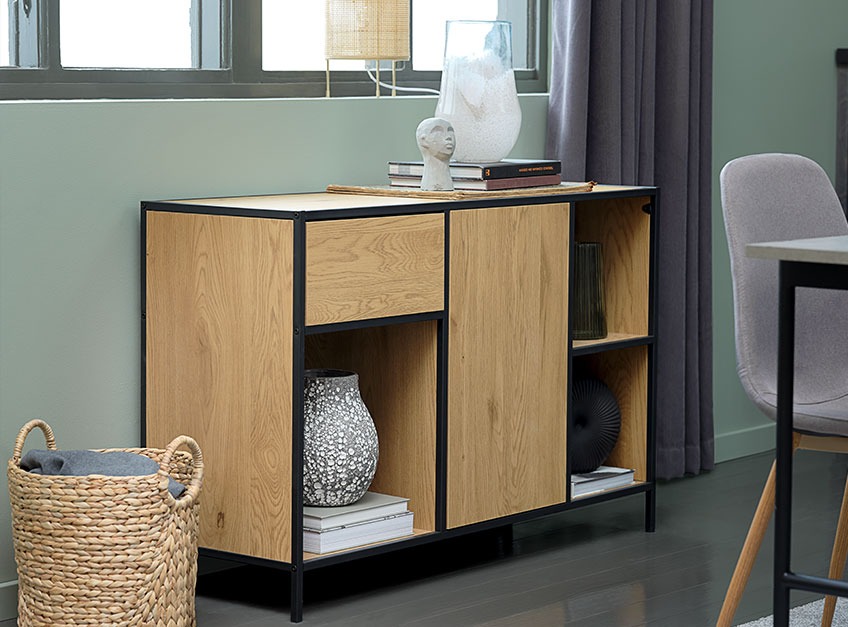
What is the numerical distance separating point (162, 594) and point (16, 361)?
0.53m

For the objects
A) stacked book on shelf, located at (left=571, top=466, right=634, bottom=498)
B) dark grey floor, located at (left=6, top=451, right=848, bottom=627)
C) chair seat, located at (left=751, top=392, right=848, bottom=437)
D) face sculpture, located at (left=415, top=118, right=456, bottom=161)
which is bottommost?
dark grey floor, located at (left=6, top=451, right=848, bottom=627)

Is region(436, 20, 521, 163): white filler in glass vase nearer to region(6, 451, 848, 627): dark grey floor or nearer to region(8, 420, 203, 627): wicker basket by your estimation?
region(6, 451, 848, 627): dark grey floor

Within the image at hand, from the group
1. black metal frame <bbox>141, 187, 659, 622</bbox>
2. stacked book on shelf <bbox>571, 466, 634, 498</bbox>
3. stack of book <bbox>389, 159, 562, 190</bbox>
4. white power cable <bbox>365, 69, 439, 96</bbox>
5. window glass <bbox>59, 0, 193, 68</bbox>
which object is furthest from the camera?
white power cable <bbox>365, 69, 439, 96</bbox>

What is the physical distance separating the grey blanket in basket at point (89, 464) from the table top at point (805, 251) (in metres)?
1.10

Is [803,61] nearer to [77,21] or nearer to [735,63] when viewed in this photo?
[735,63]

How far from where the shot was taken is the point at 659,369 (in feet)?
12.4

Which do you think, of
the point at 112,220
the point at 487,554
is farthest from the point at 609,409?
the point at 112,220

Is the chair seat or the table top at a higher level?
the table top

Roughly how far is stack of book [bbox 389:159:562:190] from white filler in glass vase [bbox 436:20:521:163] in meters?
0.06

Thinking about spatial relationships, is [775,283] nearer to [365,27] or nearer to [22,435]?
[365,27]

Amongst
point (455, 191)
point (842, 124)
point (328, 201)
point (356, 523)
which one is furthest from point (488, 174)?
point (842, 124)

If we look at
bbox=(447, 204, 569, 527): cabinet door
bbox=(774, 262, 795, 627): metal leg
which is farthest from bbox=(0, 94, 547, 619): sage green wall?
bbox=(774, 262, 795, 627): metal leg

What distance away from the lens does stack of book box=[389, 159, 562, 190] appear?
299 cm

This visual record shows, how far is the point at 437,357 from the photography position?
9.35ft
